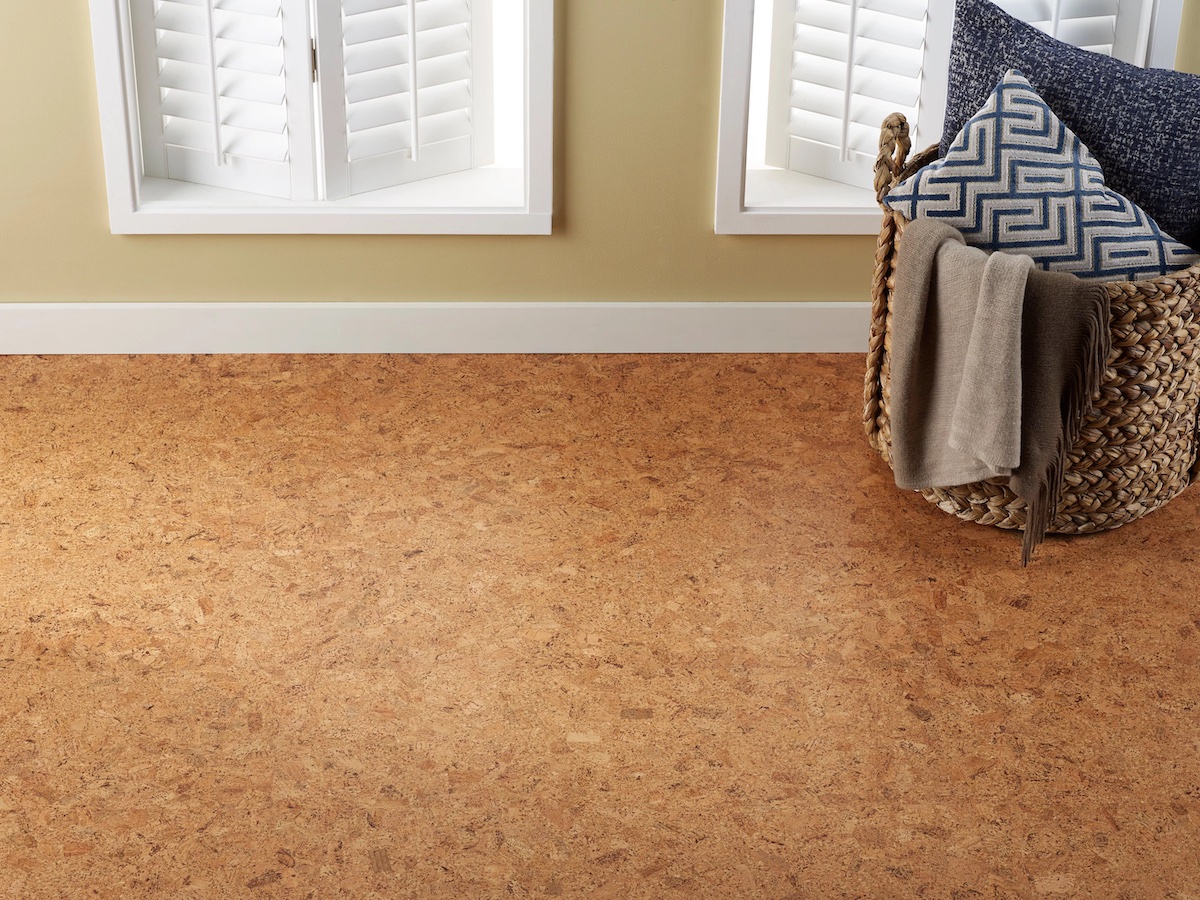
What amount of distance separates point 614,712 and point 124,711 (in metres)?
0.65

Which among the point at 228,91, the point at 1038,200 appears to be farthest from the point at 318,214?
the point at 1038,200

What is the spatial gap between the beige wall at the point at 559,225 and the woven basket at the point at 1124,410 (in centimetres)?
58

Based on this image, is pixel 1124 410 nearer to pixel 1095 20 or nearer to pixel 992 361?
pixel 992 361

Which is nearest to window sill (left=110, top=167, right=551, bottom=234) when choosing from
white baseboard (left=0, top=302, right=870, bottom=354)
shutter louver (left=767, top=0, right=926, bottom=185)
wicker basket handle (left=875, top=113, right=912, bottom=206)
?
white baseboard (left=0, top=302, right=870, bottom=354)

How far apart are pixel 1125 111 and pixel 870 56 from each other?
0.74m

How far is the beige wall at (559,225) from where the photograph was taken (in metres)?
2.53

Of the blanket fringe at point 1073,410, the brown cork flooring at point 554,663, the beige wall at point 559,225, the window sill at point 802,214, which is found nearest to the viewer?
the brown cork flooring at point 554,663

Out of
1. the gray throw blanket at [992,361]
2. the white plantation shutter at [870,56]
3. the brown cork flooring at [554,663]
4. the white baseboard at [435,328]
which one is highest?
the white plantation shutter at [870,56]

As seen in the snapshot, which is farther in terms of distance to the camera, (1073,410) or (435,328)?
(435,328)

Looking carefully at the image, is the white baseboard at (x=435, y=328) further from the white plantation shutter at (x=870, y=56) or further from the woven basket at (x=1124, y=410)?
the woven basket at (x=1124, y=410)

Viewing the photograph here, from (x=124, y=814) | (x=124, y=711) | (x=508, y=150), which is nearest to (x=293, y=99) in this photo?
Result: (x=508, y=150)

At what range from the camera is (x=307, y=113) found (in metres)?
2.57

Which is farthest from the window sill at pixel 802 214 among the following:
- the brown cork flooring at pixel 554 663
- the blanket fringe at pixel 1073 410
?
the blanket fringe at pixel 1073 410

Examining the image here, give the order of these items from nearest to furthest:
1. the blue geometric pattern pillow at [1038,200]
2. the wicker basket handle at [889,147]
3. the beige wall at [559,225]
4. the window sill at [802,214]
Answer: the blue geometric pattern pillow at [1038,200] → the wicker basket handle at [889,147] → the beige wall at [559,225] → the window sill at [802,214]
